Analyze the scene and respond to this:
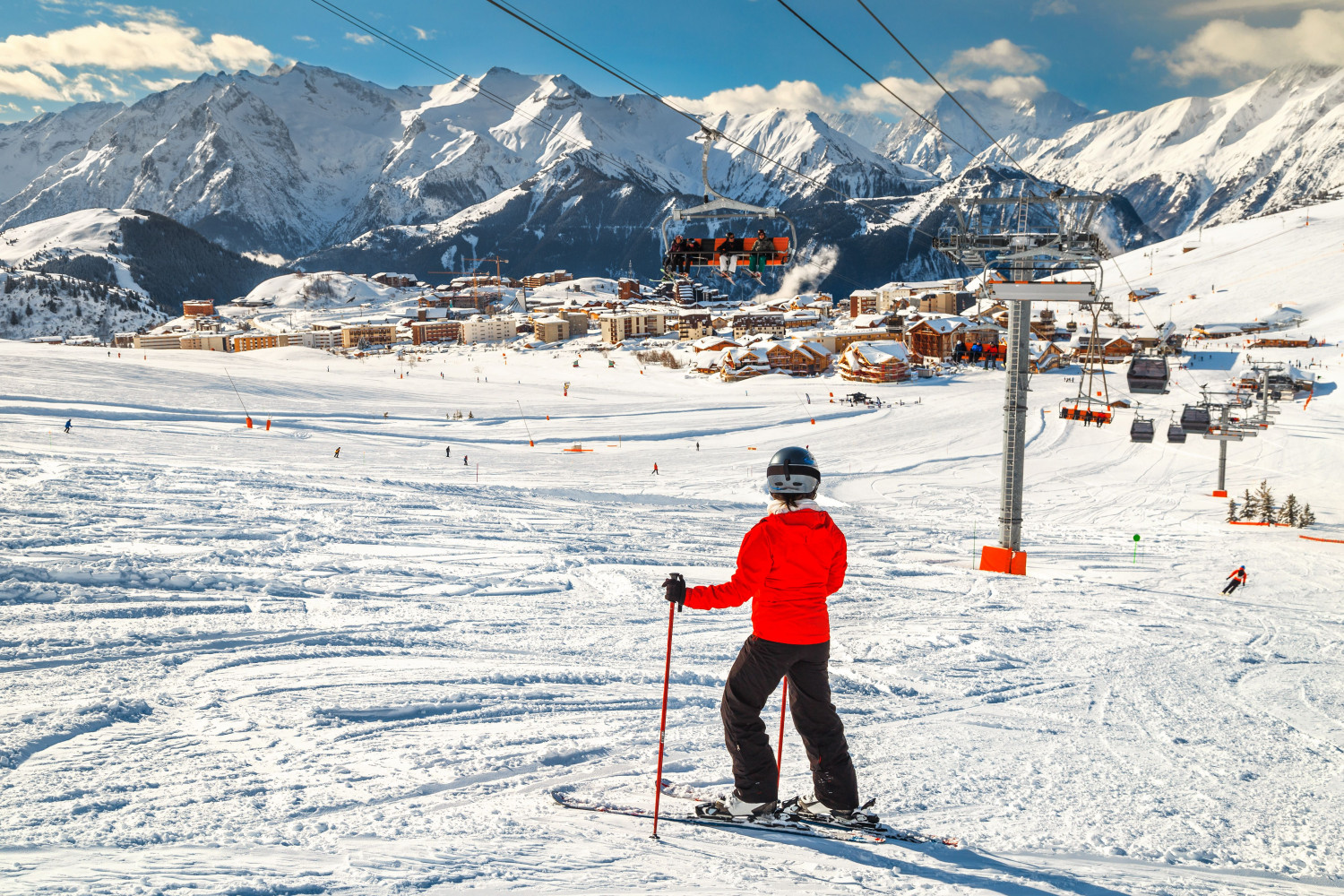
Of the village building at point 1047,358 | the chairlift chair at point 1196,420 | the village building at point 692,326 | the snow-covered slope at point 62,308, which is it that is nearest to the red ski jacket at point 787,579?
the chairlift chair at point 1196,420

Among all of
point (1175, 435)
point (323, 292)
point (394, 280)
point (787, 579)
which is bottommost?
point (787, 579)

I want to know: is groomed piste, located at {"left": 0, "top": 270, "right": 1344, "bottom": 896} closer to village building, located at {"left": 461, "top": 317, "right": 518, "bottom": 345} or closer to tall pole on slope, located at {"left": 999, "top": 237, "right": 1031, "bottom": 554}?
tall pole on slope, located at {"left": 999, "top": 237, "right": 1031, "bottom": 554}

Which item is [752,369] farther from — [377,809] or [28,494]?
[377,809]

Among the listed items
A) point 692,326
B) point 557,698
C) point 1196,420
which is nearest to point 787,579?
point 557,698

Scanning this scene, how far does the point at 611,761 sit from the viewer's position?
4.00m

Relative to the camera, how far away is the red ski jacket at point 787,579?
317 cm

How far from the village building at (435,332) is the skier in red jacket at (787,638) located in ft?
293

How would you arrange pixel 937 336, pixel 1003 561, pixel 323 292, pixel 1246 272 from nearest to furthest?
pixel 1003 561 → pixel 937 336 → pixel 1246 272 → pixel 323 292

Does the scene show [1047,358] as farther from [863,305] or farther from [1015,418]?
[1015,418]

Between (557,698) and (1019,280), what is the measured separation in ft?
34.7

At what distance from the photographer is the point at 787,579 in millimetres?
3217

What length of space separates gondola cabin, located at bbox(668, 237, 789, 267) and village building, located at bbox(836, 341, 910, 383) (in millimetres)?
38509

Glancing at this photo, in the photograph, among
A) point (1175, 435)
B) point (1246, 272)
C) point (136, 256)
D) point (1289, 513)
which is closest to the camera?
point (1289, 513)

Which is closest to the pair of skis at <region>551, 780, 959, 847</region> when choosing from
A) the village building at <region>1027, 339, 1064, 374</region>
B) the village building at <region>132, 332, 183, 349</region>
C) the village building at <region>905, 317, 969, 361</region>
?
the village building at <region>1027, 339, 1064, 374</region>
